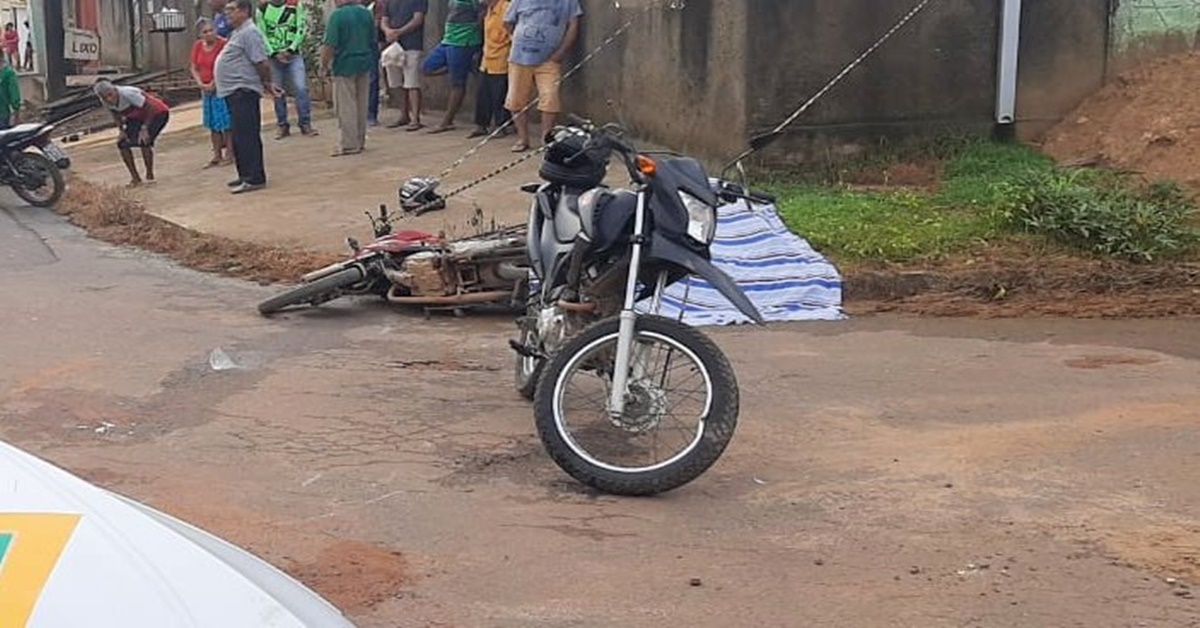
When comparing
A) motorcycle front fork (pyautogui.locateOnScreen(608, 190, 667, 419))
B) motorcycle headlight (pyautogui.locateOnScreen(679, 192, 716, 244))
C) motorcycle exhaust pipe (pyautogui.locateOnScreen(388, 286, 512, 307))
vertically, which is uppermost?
motorcycle headlight (pyautogui.locateOnScreen(679, 192, 716, 244))

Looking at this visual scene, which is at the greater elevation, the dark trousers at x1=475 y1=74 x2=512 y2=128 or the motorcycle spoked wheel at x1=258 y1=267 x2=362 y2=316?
the dark trousers at x1=475 y1=74 x2=512 y2=128

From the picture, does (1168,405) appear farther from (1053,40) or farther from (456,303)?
(1053,40)

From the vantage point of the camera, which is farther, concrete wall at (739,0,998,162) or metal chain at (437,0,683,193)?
metal chain at (437,0,683,193)

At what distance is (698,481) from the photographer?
5555mm

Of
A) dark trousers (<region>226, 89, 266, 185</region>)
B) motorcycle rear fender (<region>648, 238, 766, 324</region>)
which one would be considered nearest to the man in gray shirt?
dark trousers (<region>226, 89, 266, 185</region>)

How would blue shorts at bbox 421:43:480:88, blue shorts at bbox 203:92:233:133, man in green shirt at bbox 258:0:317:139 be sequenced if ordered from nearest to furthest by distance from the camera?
blue shorts at bbox 203:92:233:133 < blue shorts at bbox 421:43:480:88 < man in green shirt at bbox 258:0:317:139

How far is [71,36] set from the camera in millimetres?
24625

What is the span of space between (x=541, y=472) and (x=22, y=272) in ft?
19.7

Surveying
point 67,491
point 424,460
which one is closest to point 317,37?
point 424,460

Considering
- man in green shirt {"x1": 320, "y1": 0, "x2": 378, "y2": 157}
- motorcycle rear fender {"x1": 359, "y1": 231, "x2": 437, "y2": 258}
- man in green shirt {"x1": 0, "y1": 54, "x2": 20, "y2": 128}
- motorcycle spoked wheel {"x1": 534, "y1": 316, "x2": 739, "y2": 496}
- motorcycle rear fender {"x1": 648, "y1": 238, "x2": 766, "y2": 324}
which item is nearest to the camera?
motorcycle spoked wheel {"x1": 534, "y1": 316, "x2": 739, "y2": 496}

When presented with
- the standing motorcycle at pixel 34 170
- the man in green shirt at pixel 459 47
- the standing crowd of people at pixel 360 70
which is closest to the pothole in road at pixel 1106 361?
the standing crowd of people at pixel 360 70

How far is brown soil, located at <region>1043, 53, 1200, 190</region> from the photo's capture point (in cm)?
1059

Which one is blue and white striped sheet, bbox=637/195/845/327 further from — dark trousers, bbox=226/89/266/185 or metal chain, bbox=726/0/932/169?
dark trousers, bbox=226/89/266/185

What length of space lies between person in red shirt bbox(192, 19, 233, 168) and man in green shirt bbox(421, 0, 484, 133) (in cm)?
214
